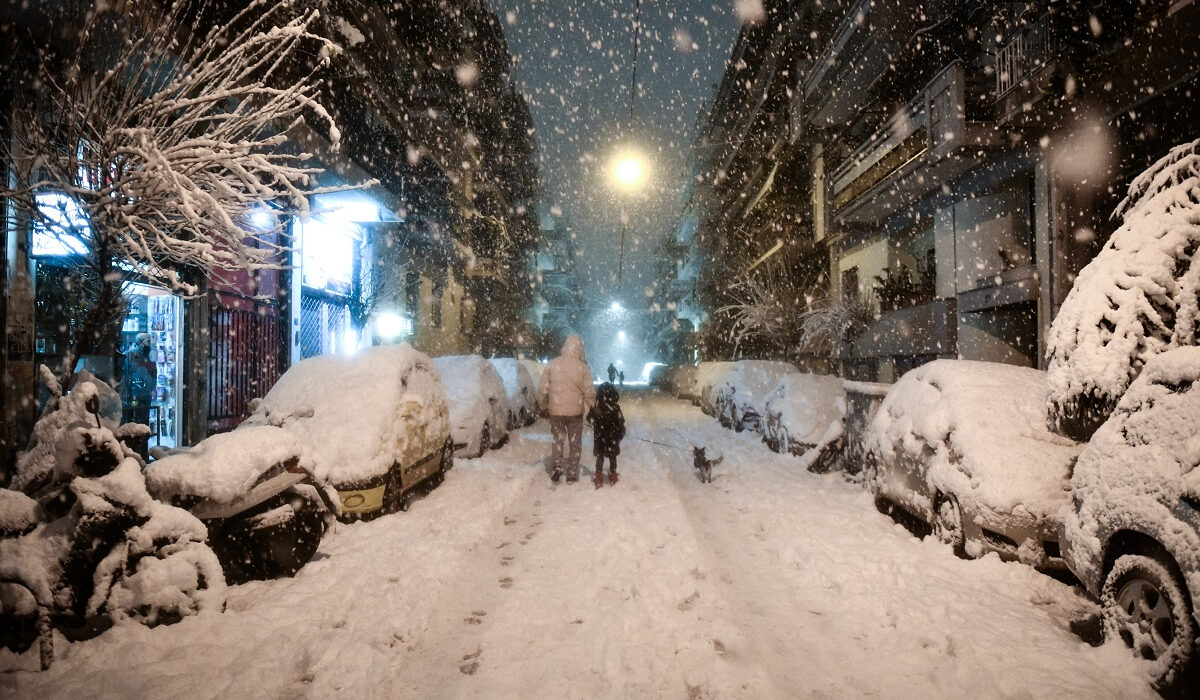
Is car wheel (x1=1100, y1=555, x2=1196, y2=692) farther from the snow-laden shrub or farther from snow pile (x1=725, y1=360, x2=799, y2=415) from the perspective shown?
snow pile (x1=725, y1=360, x2=799, y2=415)

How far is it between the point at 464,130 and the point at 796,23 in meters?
16.1

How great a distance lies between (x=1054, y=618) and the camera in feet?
12.7

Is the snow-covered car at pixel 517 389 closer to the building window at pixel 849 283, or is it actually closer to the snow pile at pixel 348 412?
the snow pile at pixel 348 412

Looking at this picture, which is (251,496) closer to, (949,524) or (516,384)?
(949,524)

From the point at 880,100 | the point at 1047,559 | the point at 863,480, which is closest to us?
the point at 1047,559

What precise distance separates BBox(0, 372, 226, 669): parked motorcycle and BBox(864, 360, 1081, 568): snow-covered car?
18.8ft

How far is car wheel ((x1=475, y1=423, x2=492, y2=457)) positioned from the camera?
9883 millimetres

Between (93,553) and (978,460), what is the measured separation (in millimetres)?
6354

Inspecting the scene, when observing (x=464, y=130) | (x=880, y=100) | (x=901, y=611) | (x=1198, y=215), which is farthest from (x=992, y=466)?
(x=464, y=130)

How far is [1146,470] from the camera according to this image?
10.5 feet

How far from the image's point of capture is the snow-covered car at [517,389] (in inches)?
525

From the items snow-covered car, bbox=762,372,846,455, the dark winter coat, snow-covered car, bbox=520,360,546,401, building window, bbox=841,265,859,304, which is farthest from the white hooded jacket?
building window, bbox=841,265,859,304

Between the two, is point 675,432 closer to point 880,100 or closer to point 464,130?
point 880,100

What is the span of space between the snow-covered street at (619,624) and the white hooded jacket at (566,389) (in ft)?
8.00
